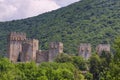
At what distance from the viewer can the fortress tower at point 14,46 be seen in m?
140

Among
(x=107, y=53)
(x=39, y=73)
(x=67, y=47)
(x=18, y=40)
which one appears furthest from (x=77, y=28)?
(x=39, y=73)

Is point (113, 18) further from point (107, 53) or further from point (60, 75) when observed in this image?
point (60, 75)

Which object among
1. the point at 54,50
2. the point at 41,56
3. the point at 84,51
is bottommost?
the point at 41,56

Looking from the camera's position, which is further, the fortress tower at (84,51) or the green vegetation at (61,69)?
the fortress tower at (84,51)

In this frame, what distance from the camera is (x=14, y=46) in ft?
464

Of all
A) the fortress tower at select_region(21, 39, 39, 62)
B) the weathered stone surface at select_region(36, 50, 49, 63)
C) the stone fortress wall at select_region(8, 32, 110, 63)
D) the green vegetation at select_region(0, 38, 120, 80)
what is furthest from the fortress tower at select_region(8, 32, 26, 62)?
the green vegetation at select_region(0, 38, 120, 80)

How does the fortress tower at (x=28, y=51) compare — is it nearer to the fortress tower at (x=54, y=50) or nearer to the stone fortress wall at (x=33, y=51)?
the stone fortress wall at (x=33, y=51)

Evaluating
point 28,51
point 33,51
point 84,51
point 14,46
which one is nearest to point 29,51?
point 28,51

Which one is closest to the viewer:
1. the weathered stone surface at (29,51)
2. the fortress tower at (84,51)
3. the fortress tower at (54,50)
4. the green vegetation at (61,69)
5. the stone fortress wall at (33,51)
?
the green vegetation at (61,69)

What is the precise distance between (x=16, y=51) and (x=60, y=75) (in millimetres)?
37062

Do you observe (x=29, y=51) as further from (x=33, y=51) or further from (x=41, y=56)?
(x=41, y=56)

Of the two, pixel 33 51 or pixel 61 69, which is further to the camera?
pixel 33 51

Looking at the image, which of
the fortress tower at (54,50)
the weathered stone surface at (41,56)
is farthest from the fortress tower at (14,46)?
the fortress tower at (54,50)

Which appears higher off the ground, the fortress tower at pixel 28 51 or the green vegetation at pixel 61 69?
the fortress tower at pixel 28 51
